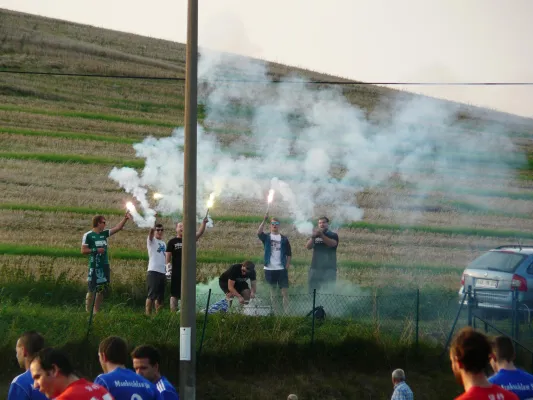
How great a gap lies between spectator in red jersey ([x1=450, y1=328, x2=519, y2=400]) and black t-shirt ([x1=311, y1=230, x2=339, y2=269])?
35.8 ft

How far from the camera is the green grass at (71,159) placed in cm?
2784

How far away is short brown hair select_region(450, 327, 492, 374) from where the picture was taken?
5.46m

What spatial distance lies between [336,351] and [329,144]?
10301 millimetres

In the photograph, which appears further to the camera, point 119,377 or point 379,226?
point 379,226

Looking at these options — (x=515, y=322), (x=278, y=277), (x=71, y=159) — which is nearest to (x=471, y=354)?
(x=515, y=322)

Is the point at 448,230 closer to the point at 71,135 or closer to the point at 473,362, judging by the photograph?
the point at 71,135

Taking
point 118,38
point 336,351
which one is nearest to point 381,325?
point 336,351

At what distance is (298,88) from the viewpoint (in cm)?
2467

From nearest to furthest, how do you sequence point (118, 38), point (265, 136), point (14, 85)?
1. point (265, 136)
2. point (14, 85)
3. point (118, 38)

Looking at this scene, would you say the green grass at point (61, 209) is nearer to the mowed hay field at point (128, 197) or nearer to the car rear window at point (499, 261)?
the mowed hay field at point (128, 197)

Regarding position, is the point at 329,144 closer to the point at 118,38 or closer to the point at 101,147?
the point at 101,147

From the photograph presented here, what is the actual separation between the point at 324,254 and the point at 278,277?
3.17ft

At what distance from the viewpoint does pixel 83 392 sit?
583cm

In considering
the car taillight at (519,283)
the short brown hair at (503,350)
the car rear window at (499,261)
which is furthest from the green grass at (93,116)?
the short brown hair at (503,350)
